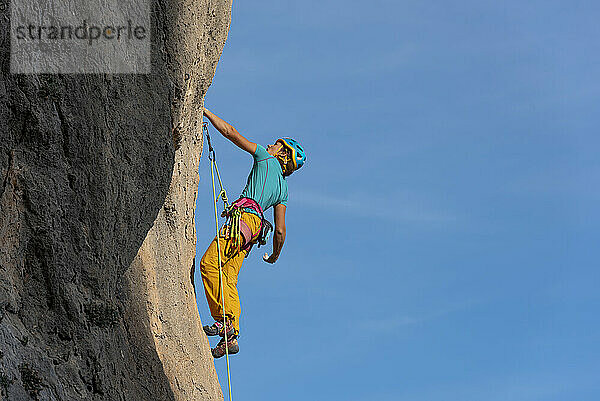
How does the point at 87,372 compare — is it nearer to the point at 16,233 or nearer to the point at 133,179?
the point at 16,233

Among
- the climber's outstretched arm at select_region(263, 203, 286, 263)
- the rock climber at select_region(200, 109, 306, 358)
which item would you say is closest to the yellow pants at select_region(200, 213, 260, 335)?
the rock climber at select_region(200, 109, 306, 358)

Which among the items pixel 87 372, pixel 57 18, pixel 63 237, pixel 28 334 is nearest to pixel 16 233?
pixel 63 237

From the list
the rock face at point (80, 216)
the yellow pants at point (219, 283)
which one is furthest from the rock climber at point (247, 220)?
the rock face at point (80, 216)

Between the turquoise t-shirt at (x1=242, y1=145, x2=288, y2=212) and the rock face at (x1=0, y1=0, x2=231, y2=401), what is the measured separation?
8.57 ft

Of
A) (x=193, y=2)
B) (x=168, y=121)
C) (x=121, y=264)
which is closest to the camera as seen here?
(x=121, y=264)

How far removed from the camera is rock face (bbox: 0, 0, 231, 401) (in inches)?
177

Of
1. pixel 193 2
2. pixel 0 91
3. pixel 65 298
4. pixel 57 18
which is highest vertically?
pixel 193 2

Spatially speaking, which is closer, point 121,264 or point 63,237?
point 63,237

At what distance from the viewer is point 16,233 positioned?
4.58 meters

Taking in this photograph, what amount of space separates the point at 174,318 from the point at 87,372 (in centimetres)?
303

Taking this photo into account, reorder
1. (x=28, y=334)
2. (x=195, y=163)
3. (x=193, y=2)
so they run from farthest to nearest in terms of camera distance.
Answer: (x=195, y=163)
(x=193, y=2)
(x=28, y=334)

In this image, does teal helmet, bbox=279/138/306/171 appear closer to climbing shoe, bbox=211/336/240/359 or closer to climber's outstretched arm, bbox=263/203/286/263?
climber's outstretched arm, bbox=263/203/286/263

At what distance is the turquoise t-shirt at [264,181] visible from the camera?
8.88m

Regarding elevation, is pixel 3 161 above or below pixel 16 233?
above
